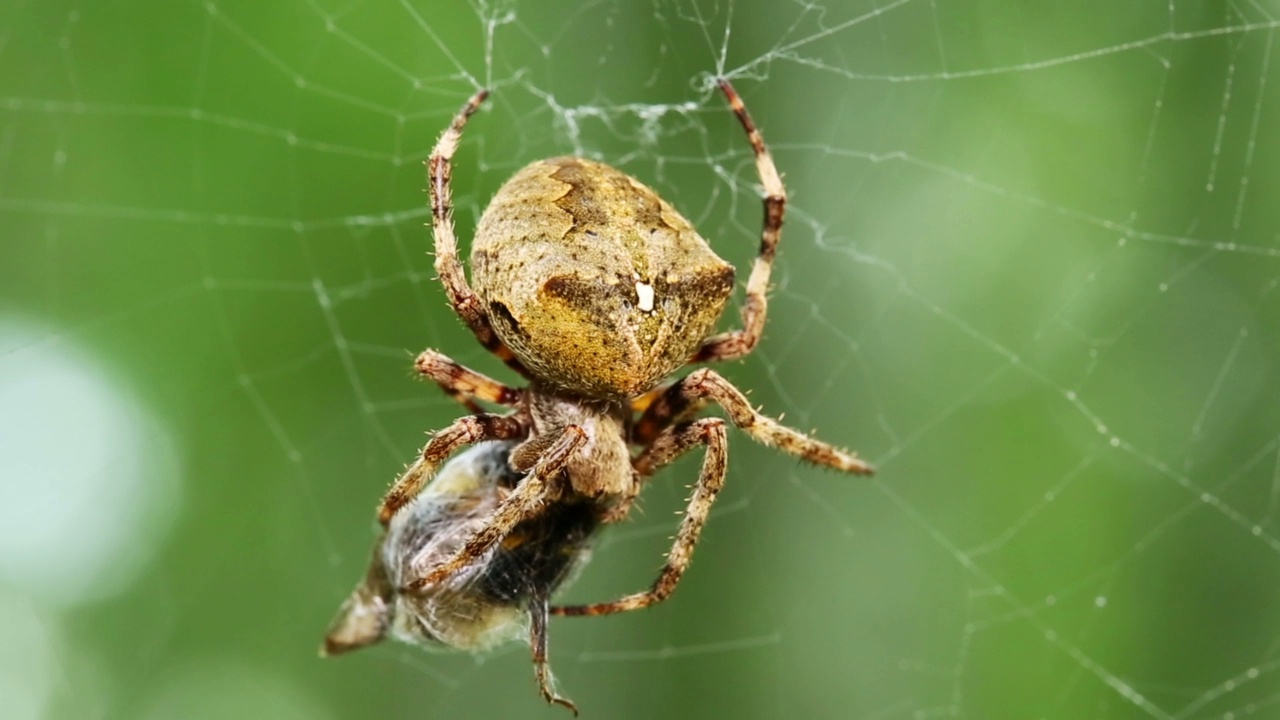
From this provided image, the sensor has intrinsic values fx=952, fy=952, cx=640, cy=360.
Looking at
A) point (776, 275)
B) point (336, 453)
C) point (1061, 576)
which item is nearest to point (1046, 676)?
point (1061, 576)

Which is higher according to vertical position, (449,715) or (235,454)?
(235,454)

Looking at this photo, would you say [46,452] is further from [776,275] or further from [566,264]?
[566,264]

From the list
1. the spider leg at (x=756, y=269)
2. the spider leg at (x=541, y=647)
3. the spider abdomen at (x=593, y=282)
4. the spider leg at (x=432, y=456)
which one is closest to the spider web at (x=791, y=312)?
the spider leg at (x=756, y=269)

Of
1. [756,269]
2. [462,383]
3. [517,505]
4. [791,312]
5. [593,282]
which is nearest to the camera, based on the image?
[593,282]

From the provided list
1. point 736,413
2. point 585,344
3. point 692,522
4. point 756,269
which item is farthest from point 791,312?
point 585,344

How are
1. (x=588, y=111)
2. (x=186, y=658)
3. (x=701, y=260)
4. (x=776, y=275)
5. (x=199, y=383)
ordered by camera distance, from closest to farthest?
1. (x=701, y=260)
2. (x=588, y=111)
3. (x=776, y=275)
4. (x=199, y=383)
5. (x=186, y=658)

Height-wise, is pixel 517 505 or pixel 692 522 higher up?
pixel 517 505

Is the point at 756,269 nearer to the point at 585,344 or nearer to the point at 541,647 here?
the point at 585,344
